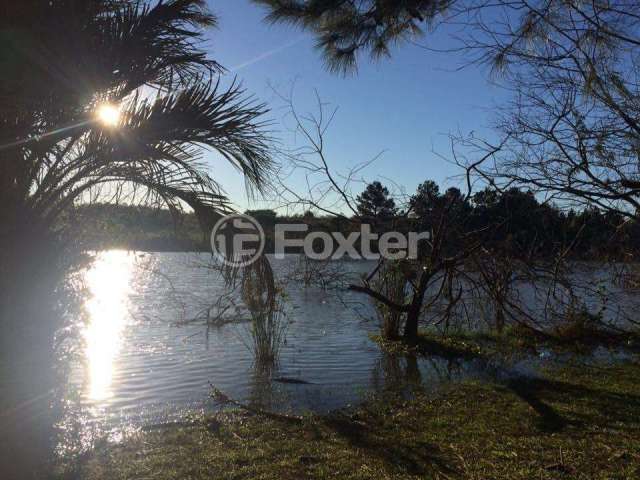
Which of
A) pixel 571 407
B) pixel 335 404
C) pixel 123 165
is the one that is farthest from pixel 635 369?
pixel 123 165

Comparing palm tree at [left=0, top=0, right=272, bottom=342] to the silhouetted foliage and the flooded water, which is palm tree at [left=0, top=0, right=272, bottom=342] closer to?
the flooded water

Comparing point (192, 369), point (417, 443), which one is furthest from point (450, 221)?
point (417, 443)

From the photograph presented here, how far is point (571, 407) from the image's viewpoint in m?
5.82

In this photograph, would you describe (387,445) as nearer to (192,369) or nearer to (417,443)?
(417,443)

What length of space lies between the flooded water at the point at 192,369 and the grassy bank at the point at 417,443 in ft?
2.34

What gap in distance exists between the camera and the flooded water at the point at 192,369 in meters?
5.88

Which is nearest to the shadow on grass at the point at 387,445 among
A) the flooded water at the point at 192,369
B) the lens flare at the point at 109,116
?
the flooded water at the point at 192,369

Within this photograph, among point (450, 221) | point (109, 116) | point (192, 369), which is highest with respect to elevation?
point (109, 116)

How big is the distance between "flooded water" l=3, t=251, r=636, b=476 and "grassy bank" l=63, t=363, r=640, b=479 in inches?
28.1

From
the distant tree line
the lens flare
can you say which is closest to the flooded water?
the distant tree line

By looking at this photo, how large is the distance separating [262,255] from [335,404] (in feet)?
7.42

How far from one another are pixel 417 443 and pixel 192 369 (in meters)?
4.81

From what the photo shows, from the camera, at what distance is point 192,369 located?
8617 mm

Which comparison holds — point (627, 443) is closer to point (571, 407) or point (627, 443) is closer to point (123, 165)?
point (571, 407)
